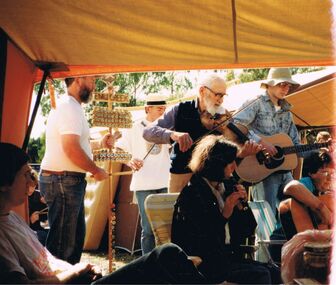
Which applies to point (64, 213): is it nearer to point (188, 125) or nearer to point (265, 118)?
point (188, 125)

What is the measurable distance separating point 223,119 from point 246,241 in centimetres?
112

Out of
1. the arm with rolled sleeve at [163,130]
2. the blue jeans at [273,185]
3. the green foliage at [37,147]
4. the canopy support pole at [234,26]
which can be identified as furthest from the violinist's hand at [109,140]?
the green foliage at [37,147]

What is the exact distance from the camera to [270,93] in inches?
227

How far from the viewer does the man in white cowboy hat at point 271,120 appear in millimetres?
5531

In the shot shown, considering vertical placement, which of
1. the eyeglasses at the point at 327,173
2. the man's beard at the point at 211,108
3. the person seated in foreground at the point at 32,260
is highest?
the man's beard at the point at 211,108

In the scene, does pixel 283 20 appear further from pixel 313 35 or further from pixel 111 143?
pixel 111 143

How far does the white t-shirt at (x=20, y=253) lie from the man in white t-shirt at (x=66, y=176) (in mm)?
1243

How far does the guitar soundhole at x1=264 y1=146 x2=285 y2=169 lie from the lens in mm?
5531

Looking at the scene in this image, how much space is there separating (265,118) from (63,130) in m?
2.17

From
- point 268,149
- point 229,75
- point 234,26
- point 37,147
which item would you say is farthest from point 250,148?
point 37,147

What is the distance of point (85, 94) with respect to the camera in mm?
4621

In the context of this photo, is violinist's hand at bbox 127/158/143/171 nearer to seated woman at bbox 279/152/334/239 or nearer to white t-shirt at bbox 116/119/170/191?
white t-shirt at bbox 116/119/170/191

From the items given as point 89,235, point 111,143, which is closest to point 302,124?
point 89,235

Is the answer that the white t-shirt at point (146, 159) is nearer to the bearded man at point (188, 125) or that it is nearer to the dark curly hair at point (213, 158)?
the bearded man at point (188, 125)
